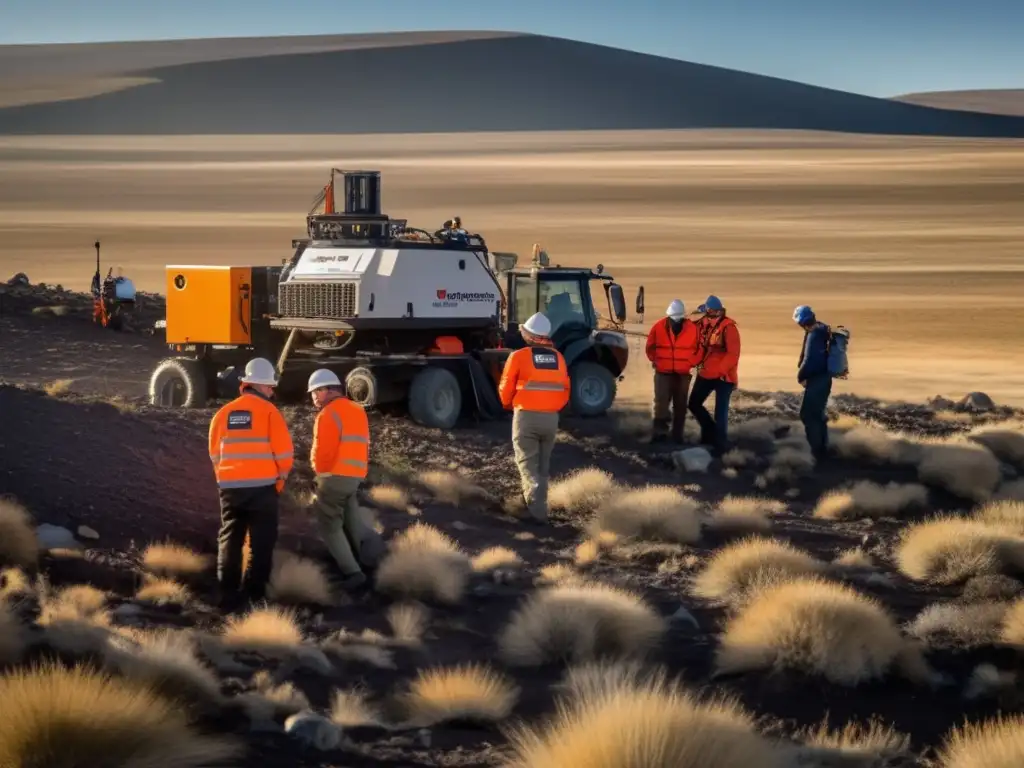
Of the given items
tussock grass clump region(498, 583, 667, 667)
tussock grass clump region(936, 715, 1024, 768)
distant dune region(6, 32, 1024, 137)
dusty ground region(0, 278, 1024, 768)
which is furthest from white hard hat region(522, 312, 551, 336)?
distant dune region(6, 32, 1024, 137)

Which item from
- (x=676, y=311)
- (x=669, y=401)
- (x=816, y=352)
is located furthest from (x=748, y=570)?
(x=669, y=401)

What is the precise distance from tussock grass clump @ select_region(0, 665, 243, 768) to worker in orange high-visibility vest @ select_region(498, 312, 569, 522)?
7314 mm

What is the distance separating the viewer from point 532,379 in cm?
Answer: 1476

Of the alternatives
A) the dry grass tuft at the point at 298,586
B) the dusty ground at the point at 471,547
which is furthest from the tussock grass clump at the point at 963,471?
the dry grass tuft at the point at 298,586

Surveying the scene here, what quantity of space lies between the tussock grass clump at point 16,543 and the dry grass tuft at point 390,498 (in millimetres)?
4396

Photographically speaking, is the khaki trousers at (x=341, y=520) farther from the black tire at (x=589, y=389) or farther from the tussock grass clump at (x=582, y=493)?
the black tire at (x=589, y=389)

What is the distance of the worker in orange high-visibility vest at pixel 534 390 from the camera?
14.8 metres

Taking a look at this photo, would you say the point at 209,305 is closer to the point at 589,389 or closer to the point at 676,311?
the point at 589,389

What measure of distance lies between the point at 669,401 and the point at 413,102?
168886 mm

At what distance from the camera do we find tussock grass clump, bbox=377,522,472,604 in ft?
39.1

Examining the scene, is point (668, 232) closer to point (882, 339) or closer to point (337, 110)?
point (882, 339)

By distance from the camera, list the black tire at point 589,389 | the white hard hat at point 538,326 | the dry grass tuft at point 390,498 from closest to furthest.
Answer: the white hard hat at point 538,326
the dry grass tuft at point 390,498
the black tire at point 589,389

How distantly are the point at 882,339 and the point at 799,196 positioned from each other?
56243 mm

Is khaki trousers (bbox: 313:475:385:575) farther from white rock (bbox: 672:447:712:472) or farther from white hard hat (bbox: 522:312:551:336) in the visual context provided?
white rock (bbox: 672:447:712:472)
